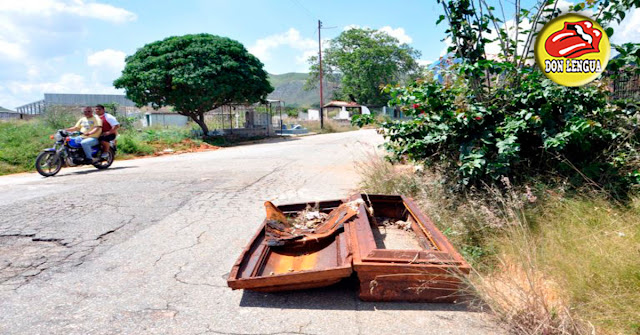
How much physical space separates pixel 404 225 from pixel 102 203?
4.34 metres

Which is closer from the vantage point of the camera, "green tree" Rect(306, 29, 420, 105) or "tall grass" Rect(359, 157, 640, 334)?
"tall grass" Rect(359, 157, 640, 334)

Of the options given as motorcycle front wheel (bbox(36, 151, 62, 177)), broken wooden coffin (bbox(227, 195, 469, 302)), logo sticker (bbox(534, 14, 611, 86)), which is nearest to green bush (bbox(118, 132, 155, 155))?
motorcycle front wheel (bbox(36, 151, 62, 177))

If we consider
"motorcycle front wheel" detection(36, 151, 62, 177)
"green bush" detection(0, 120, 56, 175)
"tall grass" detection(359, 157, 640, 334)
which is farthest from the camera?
"green bush" detection(0, 120, 56, 175)

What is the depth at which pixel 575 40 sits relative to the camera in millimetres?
4266

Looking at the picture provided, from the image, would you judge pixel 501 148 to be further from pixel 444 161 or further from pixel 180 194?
pixel 180 194

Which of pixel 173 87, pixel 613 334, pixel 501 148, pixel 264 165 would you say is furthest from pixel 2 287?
pixel 173 87

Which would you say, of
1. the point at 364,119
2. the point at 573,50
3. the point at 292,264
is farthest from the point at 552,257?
the point at 364,119

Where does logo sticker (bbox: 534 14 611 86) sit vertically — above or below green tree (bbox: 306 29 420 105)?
below

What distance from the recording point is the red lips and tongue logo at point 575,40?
423 cm

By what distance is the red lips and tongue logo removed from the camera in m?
4.23

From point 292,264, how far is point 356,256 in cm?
77

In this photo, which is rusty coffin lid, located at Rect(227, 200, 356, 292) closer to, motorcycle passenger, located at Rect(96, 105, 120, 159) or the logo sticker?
the logo sticker

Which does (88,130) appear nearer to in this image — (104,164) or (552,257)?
(104,164)

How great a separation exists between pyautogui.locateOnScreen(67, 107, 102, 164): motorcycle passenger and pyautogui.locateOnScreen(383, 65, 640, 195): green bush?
7991mm
